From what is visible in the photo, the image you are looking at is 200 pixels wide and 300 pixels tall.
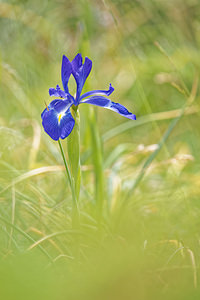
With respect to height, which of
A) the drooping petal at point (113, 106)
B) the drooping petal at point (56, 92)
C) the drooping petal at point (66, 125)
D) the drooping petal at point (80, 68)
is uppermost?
the drooping petal at point (80, 68)

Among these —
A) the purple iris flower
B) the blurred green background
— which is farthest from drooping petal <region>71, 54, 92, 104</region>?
the blurred green background

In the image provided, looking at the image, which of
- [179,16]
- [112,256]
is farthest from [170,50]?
[112,256]

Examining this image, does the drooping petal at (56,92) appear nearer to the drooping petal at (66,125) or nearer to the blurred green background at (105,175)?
the drooping petal at (66,125)

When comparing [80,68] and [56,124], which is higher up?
[80,68]

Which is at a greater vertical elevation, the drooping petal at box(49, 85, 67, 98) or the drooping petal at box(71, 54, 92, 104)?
the drooping petal at box(71, 54, 92, 104)

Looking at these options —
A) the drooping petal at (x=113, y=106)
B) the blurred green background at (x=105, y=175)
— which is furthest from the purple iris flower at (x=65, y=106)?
the blurred green background at (x=105, y=175)

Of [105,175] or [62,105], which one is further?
[105,175]

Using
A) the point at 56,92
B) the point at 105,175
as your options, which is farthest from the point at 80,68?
the point at 105,175

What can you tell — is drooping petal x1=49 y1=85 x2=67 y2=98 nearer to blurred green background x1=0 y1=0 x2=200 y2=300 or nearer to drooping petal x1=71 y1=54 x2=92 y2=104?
drooping petal x1=71 y1=54 x2=92 y2=104

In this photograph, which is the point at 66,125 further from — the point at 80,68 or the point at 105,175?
the point at 105,175
